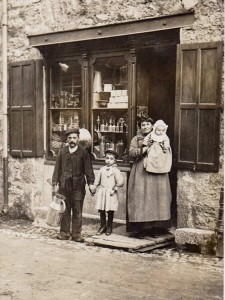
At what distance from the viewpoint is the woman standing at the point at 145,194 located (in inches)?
249

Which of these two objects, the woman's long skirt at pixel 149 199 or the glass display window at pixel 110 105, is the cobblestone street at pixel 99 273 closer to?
the woman's long skirt at pixel 149 199

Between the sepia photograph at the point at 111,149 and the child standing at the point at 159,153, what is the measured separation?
2 cm

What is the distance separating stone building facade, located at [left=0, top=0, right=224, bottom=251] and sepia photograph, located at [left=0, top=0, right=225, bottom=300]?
2 centimetres

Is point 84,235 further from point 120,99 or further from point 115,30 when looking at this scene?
point 115,30

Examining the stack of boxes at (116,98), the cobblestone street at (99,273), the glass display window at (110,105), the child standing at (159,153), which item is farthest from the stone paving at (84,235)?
the stack of boxes at (116,98)

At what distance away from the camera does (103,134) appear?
7574 millimetres

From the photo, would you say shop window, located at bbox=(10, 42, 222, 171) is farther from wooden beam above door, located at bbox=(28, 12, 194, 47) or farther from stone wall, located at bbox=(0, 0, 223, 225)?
wooden beam above door, located at bbox=(28, 12, 194, 47)

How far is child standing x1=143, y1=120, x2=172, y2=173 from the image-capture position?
20.4 ft

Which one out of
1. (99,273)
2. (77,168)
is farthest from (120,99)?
(99,273)

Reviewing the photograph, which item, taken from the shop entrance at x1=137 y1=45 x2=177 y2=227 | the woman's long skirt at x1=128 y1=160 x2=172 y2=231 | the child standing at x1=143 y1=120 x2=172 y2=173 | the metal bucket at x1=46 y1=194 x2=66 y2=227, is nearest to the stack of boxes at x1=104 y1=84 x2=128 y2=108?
the shop entrance at x1=137 y1=45 x2=177 y2=227

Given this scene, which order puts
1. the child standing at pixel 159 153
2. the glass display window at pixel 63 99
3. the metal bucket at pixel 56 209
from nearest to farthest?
the child standing at pixel 159 153
the metal bucket at pixel 56 209
the glass display window at pixel 63 99

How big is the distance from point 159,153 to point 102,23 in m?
2.27

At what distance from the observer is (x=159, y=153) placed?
621 cm

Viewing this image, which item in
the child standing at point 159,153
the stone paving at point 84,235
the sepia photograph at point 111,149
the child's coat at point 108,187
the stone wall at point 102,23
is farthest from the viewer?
the child's coat at point 108,187
